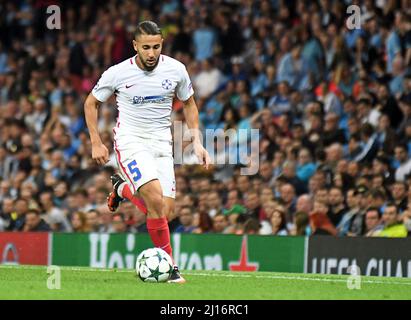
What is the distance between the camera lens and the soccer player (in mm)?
11484

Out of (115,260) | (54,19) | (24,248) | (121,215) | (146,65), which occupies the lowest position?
(115,260)

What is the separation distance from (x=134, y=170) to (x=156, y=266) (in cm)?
96

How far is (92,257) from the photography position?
17.3 m

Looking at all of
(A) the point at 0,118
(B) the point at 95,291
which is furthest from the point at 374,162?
(A) the point at 0,118

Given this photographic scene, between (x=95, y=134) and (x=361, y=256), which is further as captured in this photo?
(x=361, y=256)

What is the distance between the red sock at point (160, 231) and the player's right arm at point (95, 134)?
0.74 metres

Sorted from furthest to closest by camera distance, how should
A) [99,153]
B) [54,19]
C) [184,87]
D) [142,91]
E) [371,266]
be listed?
[54,19] < [371,266] < [184,87] < [142,91] < [99,153]

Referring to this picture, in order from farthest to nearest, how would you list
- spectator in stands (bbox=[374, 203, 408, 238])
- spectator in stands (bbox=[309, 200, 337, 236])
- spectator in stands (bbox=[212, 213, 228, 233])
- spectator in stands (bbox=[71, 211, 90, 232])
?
spectator in stands (bbox=[71, 211, 90, 232]) → spectator in stands (bbox=[212, 213, 228, 233]) → spectator in stands (bbox=[309, 200, 337, 236]) → spectator in stands (bbox=[374, 203, 408, 238])

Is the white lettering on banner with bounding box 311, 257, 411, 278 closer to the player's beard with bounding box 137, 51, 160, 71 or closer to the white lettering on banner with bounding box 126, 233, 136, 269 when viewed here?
the white lettering on banner with bounding box 126, 233, 136, 269

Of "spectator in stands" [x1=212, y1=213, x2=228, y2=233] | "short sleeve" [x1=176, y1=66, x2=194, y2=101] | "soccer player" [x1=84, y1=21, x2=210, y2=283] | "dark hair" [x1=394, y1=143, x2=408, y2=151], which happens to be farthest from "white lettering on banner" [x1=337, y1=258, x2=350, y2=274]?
"short sleeve" [x1=176, y1=66, x2=194, y2=101]

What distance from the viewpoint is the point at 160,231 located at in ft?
37.7

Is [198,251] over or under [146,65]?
under

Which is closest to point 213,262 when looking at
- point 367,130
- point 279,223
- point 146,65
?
point 279,223

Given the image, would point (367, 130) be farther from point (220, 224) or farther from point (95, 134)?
point (95, 134)
